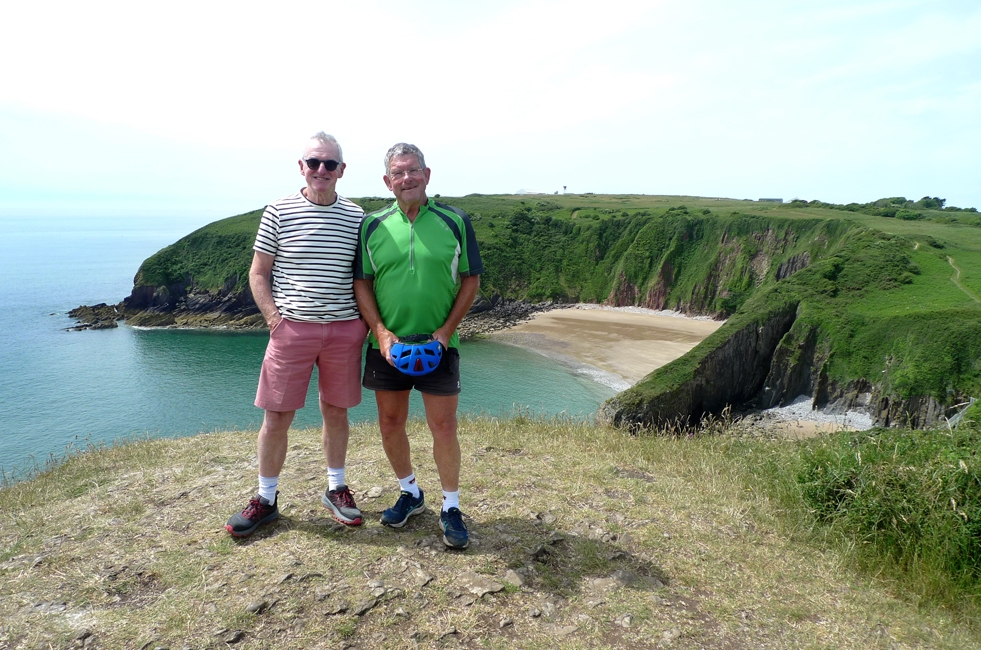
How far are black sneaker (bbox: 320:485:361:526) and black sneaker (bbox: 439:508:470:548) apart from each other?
2.17 feet

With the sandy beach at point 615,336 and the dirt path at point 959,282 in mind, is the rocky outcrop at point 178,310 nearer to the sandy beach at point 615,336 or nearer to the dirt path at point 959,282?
the sandy beach at point 615,336

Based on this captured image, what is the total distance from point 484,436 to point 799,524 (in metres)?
3.31

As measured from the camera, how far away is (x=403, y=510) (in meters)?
3.84

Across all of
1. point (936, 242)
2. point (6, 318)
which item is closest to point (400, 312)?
point (936, 242)

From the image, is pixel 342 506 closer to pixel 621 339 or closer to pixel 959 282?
pixel 959 282

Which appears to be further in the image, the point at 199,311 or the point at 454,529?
the point at 199,311

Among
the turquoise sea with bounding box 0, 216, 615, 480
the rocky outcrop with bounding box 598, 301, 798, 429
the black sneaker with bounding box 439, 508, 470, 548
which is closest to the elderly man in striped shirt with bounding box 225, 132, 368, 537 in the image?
the black sneaker with bounding box 439, 508, 470, 548

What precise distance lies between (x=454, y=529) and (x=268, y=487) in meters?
1.37

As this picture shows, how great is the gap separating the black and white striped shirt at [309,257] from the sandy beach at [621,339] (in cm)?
2627

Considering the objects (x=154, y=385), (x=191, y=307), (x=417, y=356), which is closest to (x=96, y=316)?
(x=191, y=307)

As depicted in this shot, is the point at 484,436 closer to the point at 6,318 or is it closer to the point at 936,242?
the point at 936,242

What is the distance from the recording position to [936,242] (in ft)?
120

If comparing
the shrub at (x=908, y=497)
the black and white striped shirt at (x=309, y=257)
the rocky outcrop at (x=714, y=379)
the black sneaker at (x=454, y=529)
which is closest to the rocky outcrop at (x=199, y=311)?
the rocky outcrop at (x=714, y=379)

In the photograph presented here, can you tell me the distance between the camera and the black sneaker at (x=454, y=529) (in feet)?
11.4
